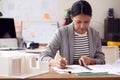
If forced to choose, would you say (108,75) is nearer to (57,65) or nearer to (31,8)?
(57,65)

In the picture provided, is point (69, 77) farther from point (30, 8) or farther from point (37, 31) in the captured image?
point (30, 8)

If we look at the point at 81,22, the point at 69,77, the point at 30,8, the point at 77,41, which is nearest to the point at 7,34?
the point at 30,8

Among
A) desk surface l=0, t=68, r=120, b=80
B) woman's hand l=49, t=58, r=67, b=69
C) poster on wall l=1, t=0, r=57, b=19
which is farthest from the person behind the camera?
poster on wall l=1, t=0, r=57, b=19

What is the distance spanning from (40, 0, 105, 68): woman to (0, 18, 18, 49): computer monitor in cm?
139

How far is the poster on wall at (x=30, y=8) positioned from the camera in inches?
155

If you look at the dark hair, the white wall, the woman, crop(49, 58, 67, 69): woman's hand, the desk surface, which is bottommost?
the desk surface

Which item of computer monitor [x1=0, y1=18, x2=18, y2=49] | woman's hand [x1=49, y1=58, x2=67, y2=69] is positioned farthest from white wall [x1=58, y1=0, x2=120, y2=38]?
woman's hand [x1=49, y1=58, x2=67, y2=69]

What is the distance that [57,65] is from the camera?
160 centimetres

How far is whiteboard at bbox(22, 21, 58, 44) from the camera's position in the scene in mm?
3736

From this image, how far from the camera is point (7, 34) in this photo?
3.26 metres

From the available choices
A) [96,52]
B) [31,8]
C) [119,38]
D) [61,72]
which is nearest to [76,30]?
[96,52]

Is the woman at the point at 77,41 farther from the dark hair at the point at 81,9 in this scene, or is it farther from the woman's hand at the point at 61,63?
the woman's hand at the point at 61,63

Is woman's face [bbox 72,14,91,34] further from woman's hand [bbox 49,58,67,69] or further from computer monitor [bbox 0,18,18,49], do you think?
computer monitor [bbox 0,18,18,49]

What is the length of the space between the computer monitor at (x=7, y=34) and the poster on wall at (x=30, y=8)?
25.7 inches
